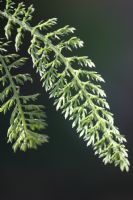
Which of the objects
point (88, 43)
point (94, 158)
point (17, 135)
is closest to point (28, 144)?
point (17, 135)

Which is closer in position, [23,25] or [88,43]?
[23,25]

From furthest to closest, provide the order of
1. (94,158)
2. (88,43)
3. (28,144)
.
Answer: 1. (94,158)
2. (88,43)
3. (28,144)

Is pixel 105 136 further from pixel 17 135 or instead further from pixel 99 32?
pixel 99 32

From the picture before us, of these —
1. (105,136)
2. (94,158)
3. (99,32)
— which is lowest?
(105,136)

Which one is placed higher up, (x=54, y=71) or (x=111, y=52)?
(x=111, y=52)

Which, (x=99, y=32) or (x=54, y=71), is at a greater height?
(x=99, y=32)

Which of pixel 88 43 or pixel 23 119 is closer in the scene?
pixel 23 119

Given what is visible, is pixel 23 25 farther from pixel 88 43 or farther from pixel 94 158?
pixel 94 158

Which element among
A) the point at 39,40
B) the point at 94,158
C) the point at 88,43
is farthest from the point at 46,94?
the point at 39,40

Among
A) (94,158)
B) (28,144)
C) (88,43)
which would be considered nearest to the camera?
(28,144)
